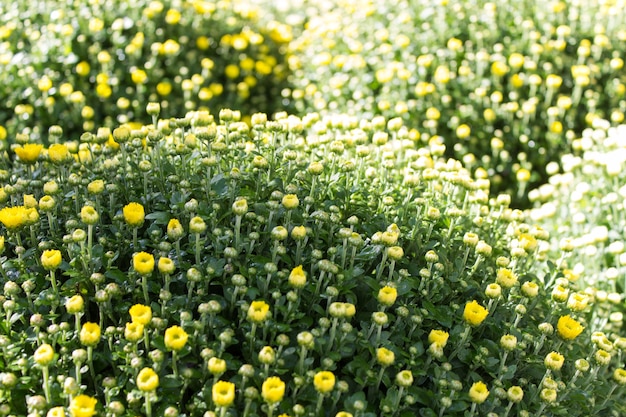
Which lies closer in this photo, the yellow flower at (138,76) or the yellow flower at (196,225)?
the yellow flower at (196,225)

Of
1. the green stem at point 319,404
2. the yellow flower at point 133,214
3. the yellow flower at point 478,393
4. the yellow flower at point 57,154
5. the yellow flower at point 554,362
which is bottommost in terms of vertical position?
the yellow flower at point 554,362

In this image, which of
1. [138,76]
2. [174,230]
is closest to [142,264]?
[174,230]

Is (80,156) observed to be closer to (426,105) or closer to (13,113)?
(13,113)

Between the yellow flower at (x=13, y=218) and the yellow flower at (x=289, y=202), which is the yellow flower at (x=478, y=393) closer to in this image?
the yellow flower at (x=289, y=202)

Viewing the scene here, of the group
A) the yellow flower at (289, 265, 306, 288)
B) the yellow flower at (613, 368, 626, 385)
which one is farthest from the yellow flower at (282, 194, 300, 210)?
the yellow flower at (613, 368, 626, 385)

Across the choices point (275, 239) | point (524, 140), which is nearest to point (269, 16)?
point (524, 140)

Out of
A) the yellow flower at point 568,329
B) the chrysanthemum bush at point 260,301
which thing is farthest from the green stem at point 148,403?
the yellow flower at point 568,329
